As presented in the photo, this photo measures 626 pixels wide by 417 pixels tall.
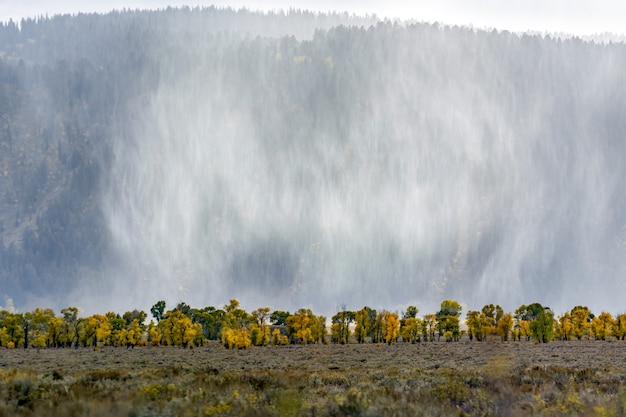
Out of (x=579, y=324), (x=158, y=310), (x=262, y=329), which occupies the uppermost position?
(x=158, y=310)

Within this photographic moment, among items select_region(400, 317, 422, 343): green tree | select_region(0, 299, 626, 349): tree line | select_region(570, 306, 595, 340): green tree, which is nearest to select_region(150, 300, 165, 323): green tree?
select_region(0, 299, 626, 349): tree line

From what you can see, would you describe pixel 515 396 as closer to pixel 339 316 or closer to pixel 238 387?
pixel 238 387

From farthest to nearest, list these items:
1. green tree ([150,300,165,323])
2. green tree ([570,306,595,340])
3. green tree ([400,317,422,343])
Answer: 1. green tree ([150,300,165,323])
2. green tree ([570,306,595,340])
3. green tree ([400,317,422,343])

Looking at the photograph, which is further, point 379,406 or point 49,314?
point 49,314

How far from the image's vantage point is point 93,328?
113625 mm

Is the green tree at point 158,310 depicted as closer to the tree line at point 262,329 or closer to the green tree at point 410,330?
the tree line at point 262,329

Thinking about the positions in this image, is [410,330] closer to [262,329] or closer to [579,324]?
[262,329]

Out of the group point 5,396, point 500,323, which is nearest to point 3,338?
point 500,323

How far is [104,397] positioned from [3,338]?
11533 cm

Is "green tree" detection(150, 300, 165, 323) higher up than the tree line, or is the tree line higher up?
"green tree" detection(150, 300, 165, 323)

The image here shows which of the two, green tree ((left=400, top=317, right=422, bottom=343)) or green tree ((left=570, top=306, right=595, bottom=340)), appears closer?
green tree ((left=400, top=317, right=422, bottom=343))

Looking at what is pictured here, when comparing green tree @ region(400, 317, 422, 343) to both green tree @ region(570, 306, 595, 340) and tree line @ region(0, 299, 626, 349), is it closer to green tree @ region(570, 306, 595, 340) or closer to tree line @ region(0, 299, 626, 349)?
tree line @ region(0, 299, 626, 349)

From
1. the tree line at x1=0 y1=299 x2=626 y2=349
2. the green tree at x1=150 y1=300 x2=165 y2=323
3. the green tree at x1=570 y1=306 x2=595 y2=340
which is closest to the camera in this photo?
the tree line at x1=0 y1=299 x2=626 y2=349

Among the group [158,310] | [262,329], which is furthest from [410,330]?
[158,310]
